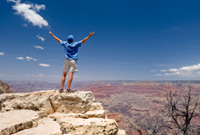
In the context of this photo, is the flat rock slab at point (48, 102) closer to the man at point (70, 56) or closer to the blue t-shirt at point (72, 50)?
the man at point (70, 56)

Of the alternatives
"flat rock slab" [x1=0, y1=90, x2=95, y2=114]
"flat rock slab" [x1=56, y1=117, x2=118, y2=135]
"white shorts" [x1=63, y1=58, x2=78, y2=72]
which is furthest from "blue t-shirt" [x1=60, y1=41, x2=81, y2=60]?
"flat rock slab" [x1=56, y1=117, x2=118, y2=135]

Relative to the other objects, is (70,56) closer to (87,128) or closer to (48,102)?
(48,102)

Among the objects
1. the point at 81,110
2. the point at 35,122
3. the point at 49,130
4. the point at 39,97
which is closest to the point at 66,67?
the point at 39,97

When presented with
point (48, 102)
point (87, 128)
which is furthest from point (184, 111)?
point (48, 102)

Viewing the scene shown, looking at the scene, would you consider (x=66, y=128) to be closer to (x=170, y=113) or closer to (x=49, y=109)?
(x=49, y=109)

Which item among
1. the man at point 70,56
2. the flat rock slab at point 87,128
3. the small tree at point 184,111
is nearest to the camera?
the flat rock slab at point 87,128

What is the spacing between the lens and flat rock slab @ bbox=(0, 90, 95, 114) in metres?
4.41

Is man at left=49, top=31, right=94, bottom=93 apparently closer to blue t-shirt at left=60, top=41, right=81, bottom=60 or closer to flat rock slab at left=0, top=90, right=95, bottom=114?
blue t-shirt at left=60, top=41, right=81, bottom=60

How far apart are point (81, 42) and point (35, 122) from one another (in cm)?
334

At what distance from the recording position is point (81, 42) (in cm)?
526

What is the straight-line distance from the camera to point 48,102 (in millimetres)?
4531

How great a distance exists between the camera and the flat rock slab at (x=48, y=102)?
441 cm

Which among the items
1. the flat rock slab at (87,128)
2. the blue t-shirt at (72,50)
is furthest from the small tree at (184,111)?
the blue t-shirt at (72,50)

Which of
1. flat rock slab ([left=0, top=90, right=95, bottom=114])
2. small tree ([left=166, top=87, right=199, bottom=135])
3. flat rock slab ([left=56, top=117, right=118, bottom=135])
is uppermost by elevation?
flat rock slab ([left=0, top=90, right=95, bottom=114])
